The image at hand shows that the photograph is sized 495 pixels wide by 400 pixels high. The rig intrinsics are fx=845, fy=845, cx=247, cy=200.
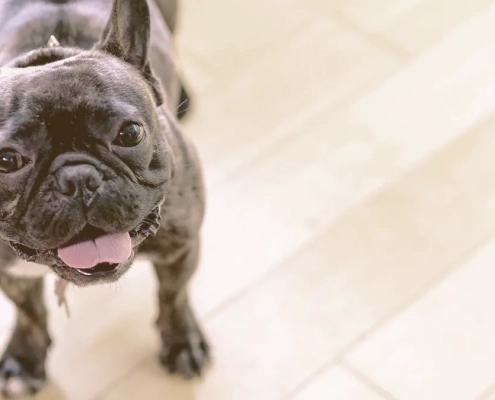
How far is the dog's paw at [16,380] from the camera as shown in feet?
5.11

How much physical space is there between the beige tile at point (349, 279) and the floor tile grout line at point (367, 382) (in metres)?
0.04

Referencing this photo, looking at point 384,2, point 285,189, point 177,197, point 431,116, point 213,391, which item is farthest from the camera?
point 384,2

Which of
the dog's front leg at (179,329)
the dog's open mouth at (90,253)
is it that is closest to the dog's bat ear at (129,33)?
the dog's open mouth at (90,253)

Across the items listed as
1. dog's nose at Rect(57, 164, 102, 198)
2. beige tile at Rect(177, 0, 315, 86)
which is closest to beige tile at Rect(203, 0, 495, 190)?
beige tile at Rect(177, 0, 315, 86)

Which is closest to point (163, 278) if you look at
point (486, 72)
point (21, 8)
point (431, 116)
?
point (21, 8)

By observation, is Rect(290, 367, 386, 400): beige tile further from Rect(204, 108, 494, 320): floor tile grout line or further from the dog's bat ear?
the dog's bat ear

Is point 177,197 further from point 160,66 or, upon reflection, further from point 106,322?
point 106,322

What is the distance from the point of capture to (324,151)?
1.92m

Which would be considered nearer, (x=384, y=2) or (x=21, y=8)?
(x=21, y=8)

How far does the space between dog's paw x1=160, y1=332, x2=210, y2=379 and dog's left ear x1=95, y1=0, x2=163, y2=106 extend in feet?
1.75

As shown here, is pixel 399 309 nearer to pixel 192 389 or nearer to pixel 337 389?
pixel 337 389

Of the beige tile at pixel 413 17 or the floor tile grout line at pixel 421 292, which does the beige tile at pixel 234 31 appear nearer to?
the beige tile at pixel 413 17

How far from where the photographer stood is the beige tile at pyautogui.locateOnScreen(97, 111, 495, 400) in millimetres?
1589

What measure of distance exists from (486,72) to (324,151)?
18.9 inches
